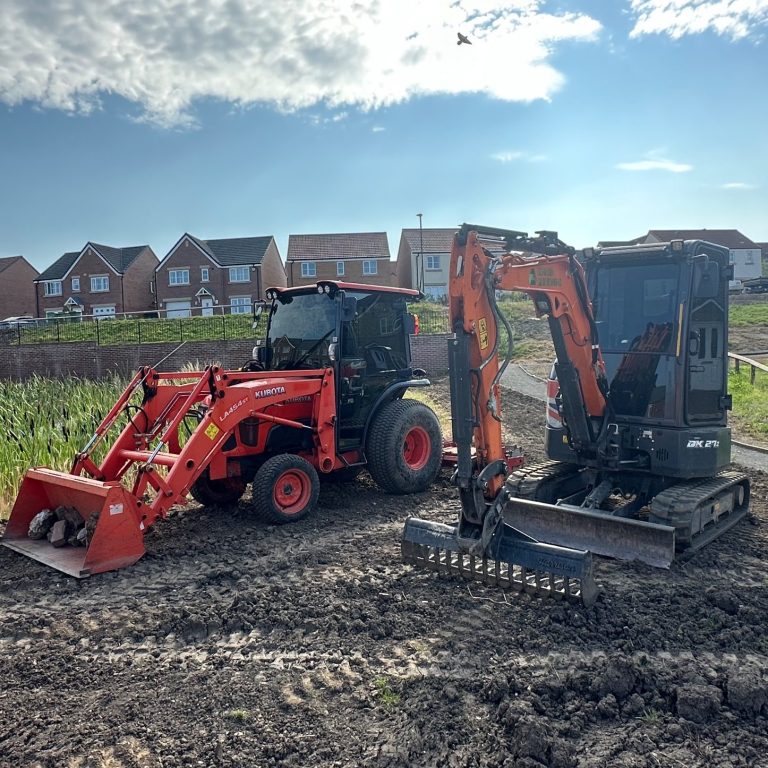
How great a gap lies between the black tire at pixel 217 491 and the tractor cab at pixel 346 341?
121 cm

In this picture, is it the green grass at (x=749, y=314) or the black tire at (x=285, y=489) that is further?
the green grass at (x=749, y=314)

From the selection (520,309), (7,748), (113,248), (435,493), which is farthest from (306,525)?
(113,248)

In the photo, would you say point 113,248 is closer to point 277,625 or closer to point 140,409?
point 140,409

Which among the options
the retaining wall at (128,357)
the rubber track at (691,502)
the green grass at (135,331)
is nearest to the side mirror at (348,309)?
the rubber track at (691,502)

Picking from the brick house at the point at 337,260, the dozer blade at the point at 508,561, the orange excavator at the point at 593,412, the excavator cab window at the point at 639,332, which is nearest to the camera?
the dozer blade at the point at 508,561

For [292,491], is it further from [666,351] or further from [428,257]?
[428,257]

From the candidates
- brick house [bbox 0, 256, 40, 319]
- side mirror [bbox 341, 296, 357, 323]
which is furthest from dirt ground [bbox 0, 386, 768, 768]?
brick house [bbox 0, 256, 40, 319]

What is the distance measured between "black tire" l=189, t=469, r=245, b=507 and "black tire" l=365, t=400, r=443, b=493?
1443mm

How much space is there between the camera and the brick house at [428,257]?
4716 centimetres

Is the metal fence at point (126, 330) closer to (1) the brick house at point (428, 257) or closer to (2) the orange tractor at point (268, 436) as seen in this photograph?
(2) the orange tractor at point (268, 436)

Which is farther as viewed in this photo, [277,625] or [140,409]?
[140,409]

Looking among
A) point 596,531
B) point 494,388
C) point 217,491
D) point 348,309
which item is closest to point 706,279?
point 494,388

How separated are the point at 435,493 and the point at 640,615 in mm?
3535

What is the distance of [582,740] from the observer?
10.4 feet
